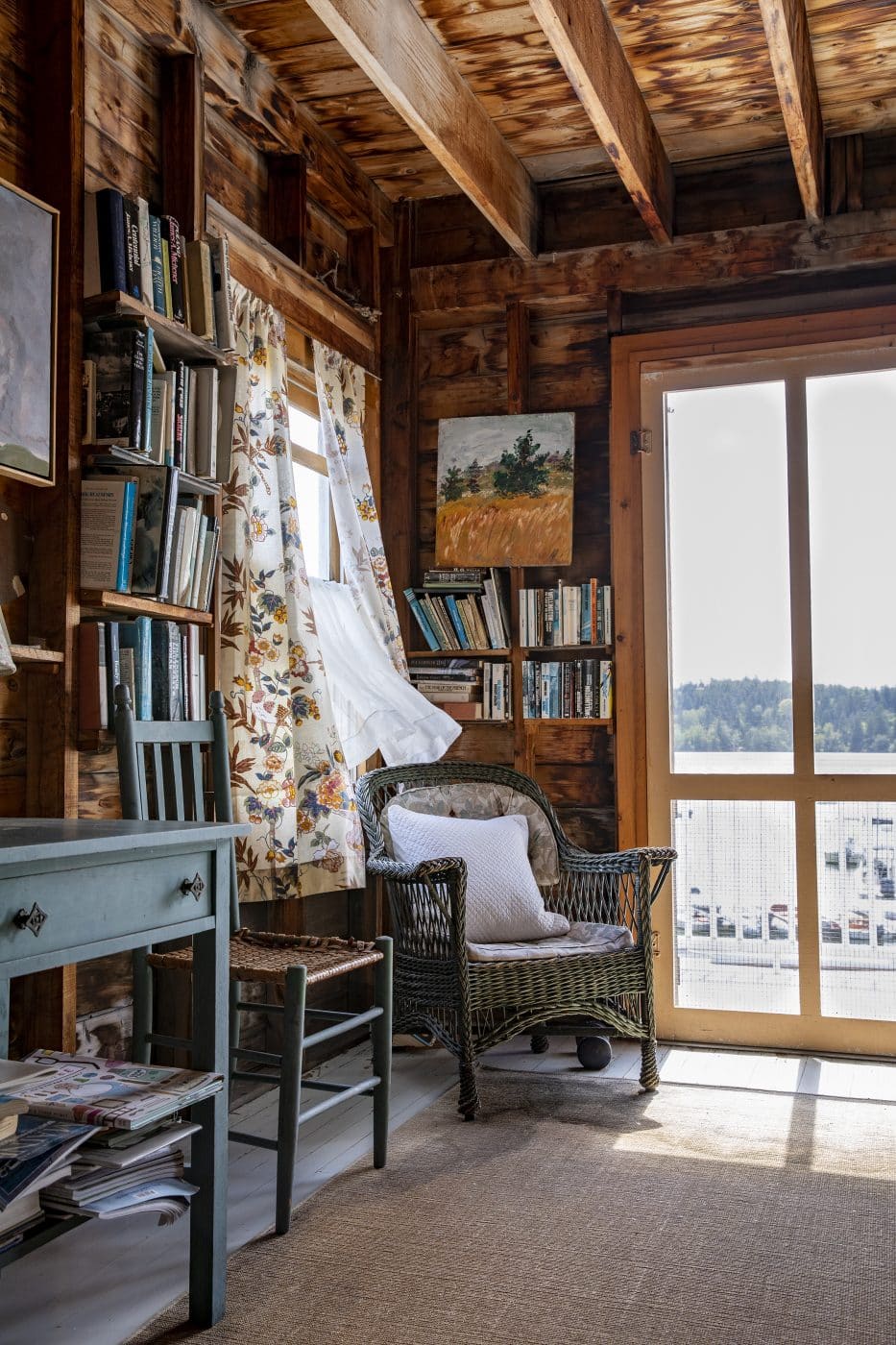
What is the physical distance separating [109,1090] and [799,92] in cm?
284

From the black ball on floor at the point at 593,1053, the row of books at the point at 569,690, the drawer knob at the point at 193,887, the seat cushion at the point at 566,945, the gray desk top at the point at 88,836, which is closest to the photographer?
the gray desk top at the point at 88,836

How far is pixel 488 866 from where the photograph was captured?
3465 mm

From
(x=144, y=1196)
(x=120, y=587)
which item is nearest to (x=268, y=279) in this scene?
(x=120, y=587)


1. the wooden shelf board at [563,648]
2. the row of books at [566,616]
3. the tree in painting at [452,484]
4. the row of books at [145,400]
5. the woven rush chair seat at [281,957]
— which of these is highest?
the tree in painting at [452,484]

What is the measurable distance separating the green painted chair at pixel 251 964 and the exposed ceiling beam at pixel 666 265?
84.0 inches

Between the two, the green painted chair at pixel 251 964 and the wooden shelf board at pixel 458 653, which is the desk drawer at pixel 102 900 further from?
the wooden shelf board at pixel 458 653

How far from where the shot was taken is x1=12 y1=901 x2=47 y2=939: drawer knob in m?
1.58

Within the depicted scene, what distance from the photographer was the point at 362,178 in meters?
4.12

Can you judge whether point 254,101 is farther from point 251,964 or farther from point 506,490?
point 251,964

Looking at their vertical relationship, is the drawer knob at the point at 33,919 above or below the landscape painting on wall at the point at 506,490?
below

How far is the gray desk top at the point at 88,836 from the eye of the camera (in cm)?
156

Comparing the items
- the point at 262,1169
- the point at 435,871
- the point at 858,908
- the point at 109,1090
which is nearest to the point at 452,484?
the point at 435,871

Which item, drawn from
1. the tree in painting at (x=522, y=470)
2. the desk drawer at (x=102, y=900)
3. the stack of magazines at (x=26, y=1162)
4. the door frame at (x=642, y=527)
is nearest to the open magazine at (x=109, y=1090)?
the stack of magazines at (x=26, y=1162)

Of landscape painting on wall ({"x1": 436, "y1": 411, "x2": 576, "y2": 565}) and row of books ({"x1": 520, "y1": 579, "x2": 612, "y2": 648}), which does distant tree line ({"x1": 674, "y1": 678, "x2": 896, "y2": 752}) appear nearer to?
row of books ({"x1": 520, "y1": 579, "x2": 612, "y2": 648})
